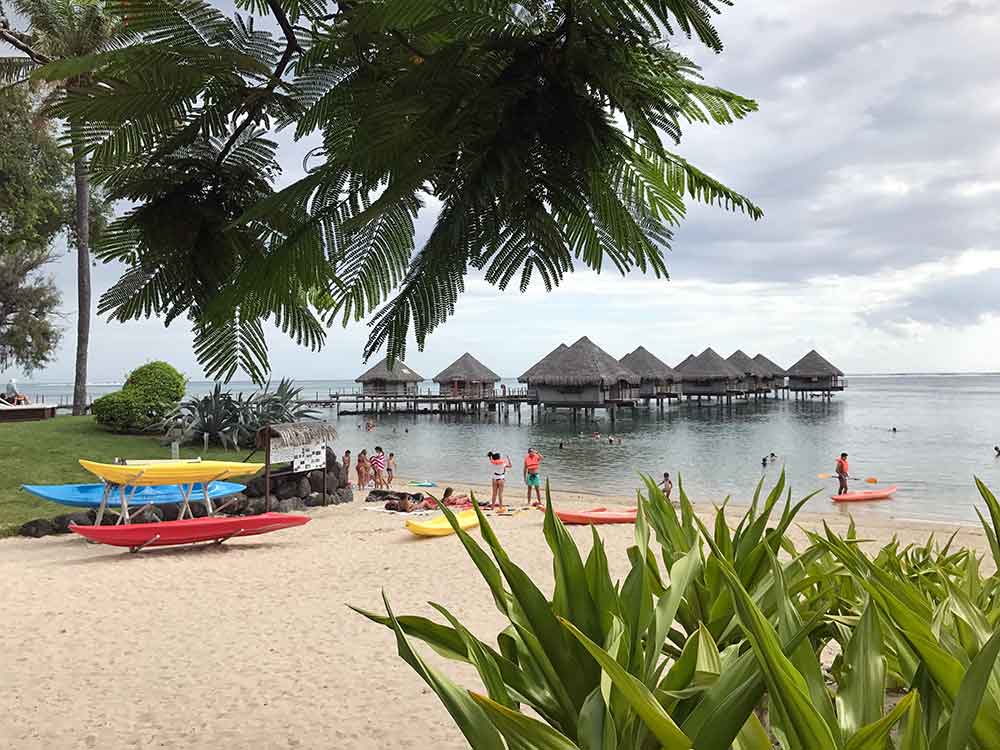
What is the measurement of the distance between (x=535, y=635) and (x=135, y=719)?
474 centimetres

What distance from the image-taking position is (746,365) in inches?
2665

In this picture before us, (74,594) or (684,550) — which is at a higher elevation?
(684,550)

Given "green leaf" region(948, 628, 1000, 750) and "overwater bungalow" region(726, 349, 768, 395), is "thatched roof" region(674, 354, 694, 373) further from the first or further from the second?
"green leaf" region(948, 628, 1000, 750)

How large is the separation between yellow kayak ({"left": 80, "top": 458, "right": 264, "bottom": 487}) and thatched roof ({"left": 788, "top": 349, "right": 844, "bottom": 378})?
63.2m

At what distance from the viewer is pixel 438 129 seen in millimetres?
899

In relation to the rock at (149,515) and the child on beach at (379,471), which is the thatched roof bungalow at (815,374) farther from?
the rock at (149,515)

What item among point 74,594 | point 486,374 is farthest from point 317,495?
point 486,374

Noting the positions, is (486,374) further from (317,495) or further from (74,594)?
(74,594)

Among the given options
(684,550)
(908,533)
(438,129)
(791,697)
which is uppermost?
(438,129)

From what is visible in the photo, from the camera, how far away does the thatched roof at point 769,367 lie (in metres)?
68.8

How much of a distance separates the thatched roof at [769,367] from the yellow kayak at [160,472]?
212 feet

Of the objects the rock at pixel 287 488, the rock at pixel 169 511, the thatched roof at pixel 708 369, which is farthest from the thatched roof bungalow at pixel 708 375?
the rock at pixel 169 511

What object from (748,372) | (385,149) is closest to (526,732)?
(385,149)

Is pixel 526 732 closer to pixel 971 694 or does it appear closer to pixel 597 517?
pixel 971 694
